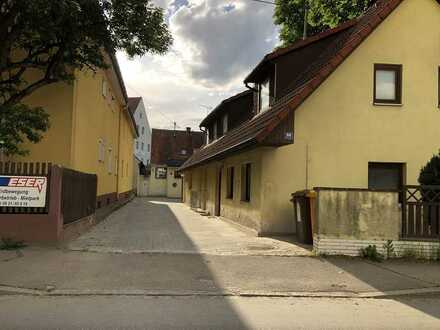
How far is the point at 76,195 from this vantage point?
13.0 metres

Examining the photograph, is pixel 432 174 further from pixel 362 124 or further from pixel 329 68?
pixel 329 68

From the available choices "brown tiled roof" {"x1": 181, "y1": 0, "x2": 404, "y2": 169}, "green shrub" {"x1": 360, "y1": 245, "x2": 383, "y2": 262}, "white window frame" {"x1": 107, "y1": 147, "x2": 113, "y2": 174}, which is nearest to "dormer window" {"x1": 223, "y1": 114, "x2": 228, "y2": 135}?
"white window frame" {"x1": 107, "y1": 147, "x2": 113, "y2": 174}

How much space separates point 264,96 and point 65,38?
7354mm

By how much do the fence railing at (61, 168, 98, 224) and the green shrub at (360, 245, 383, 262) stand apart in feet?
22.6

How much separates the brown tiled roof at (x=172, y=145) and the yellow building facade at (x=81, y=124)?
33.2 m

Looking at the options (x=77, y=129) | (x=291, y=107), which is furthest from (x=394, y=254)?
(x=77, y=129)

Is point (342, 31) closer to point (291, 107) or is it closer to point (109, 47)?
point (291, 107)

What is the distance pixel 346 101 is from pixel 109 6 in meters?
6.82

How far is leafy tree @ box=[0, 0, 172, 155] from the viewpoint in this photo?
34.9 ft

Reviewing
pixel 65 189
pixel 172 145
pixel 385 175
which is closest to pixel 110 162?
pixel 65 189

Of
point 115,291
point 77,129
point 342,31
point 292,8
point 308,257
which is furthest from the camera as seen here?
point 292,8

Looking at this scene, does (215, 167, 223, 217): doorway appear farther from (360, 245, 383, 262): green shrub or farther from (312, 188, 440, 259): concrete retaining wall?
(360, 245, 383, 262): green shrub

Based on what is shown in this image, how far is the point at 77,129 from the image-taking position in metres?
14.6

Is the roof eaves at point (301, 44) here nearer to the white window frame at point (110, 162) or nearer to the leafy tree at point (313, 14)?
the leafy tree at point (313, 14)
